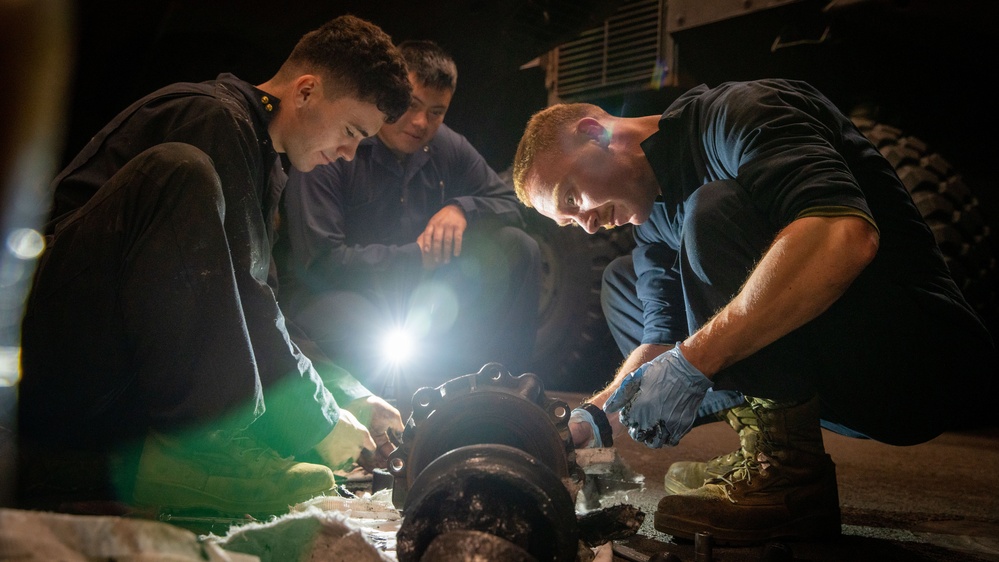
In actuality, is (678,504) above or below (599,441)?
below

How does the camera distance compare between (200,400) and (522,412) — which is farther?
(200,400)

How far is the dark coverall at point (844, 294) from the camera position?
1.69 m

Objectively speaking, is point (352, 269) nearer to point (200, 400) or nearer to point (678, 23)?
point (200, 400)

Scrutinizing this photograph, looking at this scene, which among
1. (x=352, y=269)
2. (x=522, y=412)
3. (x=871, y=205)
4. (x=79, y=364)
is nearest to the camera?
(x=522, y=412)

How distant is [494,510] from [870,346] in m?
1.13

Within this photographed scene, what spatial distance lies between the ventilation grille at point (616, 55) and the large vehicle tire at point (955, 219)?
4.08 ft

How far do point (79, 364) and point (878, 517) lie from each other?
2092 millimetres

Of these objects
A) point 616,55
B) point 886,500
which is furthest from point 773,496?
point 616,55

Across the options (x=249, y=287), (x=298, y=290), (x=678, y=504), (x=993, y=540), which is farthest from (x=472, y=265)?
(x=993, y=540)

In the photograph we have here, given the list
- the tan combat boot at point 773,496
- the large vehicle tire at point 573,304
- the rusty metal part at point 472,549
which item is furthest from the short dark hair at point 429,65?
the rusty metal part at point 472,549

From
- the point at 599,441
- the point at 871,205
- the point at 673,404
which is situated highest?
the point at 871,205

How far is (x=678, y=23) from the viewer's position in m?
3.65

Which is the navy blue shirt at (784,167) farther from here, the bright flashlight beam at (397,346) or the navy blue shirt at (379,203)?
the bright flashlight beam at (397,346)

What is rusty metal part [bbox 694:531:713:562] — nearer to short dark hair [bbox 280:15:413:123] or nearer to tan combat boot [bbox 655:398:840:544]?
tan combat boot [bbox 655:398:840:544]
